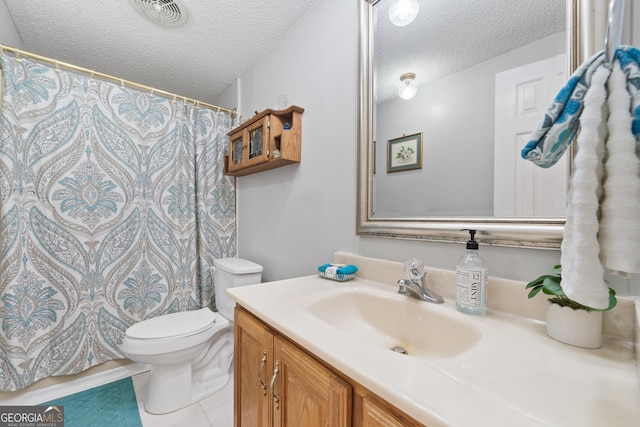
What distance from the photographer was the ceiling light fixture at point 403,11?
3.26 feet

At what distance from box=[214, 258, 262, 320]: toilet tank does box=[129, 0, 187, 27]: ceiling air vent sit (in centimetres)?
143

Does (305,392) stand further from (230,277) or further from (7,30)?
(7,30)

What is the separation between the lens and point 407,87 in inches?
39.1

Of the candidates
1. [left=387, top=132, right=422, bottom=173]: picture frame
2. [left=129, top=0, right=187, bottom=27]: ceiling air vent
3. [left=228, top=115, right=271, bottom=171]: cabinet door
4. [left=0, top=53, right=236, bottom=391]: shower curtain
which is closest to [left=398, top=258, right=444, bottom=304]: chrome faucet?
[left=387, top=132, right=422, bottom=173]: picture frame

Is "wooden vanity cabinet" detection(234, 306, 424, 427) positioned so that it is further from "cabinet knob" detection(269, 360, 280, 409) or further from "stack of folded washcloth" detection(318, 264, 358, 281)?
"stack of folded washcloth" detection(318, 264, 358, 281)

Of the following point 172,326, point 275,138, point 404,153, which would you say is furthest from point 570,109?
point 172,326

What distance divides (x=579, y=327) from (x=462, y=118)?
63cm

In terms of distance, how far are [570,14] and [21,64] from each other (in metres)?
2.27

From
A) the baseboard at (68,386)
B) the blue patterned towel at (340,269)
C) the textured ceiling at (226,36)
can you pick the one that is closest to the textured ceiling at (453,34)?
the textured ceiling at (226,36)

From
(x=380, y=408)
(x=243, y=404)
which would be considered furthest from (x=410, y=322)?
(x=243, y=404)

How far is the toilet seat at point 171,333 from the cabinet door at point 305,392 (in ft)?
2.84

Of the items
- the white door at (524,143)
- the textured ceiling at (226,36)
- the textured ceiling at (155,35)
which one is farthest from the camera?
the textured ceiling at (155,35)

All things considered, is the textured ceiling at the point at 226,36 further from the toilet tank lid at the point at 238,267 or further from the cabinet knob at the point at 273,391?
the toilet tank lid at the point at 238,267

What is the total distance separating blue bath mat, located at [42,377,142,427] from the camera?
1.28 metres
